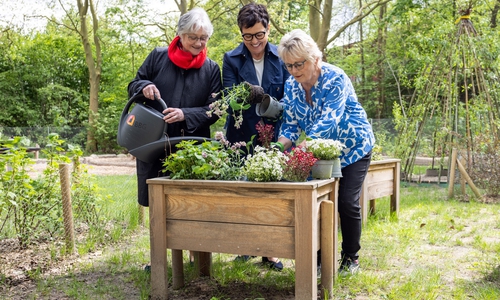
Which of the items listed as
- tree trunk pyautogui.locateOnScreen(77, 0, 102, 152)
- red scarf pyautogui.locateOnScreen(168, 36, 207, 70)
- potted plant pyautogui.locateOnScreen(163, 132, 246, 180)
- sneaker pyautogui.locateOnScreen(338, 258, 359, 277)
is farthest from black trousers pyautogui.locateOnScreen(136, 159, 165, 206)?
tree trunk pyautogui.locateOnScreen(77, 0, 102, 152)

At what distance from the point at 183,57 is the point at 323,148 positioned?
103cm

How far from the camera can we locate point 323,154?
251 centimetres

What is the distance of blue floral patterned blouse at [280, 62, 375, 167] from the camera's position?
2.61 metres

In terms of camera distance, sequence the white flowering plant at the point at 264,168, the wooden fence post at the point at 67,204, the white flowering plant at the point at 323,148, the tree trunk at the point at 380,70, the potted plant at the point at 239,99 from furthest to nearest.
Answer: the tree trunk at the point at 380,70
the wooden fence post at the point at 67,204
the potted plant at the point at 239,99
the white flowering plant at the point at 323,148
the white flowering plant at the point at 264,168

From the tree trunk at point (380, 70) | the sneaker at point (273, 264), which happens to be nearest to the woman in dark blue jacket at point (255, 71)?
the sneaker at point (273, 264)

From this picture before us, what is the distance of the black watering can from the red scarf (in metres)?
0.30

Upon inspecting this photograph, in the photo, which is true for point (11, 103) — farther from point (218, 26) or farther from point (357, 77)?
point (357, 77)

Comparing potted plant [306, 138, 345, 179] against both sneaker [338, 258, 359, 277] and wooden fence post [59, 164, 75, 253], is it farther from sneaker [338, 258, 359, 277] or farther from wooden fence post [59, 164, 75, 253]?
wooden fence post [59, 164, 75, 253]

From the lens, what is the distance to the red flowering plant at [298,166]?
7.73 feet

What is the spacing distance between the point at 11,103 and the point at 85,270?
16.7 meters

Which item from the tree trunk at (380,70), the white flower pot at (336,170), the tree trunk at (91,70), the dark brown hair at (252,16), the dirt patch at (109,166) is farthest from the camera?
the tree trunk at (380,70)

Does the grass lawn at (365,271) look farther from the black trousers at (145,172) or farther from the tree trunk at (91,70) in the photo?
the tree trunk at (91,70)

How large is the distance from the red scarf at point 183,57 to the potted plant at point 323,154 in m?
0.88

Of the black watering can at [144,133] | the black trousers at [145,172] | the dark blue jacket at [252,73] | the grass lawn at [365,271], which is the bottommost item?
the grass lawn at [365,271]
